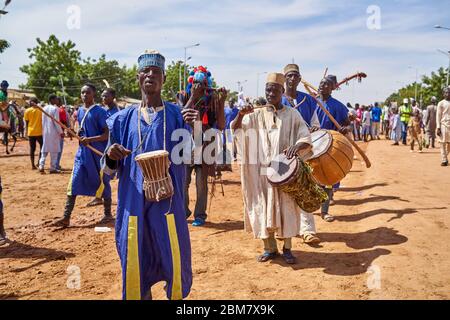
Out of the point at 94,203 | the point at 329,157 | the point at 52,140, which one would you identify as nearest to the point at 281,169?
the point at 329,157

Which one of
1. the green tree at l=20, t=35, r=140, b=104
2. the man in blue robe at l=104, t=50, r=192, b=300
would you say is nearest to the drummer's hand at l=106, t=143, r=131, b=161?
the man in blue robe at l=104, t=50, r=192, b=300

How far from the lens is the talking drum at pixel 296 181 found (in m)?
4.37

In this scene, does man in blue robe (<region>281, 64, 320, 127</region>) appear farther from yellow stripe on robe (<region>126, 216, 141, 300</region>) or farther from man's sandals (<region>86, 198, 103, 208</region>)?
man's sandals (<region>86, 198, 103, 208</region>)

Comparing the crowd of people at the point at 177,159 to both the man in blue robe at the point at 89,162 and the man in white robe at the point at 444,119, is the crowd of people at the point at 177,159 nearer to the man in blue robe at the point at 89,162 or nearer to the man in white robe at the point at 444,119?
the man in blue robe at the point at 89,162

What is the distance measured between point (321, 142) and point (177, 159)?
124 inches

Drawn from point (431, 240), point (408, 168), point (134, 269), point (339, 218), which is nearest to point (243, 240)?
point (339, 218)

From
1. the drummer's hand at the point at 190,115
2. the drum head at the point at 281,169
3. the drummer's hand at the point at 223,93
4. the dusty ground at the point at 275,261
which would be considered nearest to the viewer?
the drummer's hand at the point at 190,115

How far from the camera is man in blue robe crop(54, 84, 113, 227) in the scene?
646 cm

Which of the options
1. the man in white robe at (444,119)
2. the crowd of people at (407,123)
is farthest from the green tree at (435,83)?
the man in white robe at (444,119)

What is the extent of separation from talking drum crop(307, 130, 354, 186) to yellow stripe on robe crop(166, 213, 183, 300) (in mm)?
3109

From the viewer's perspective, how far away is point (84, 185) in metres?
6.52

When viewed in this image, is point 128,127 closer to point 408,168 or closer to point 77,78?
point 408,168

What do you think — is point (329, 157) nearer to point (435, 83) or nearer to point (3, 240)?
point (3, 240)
